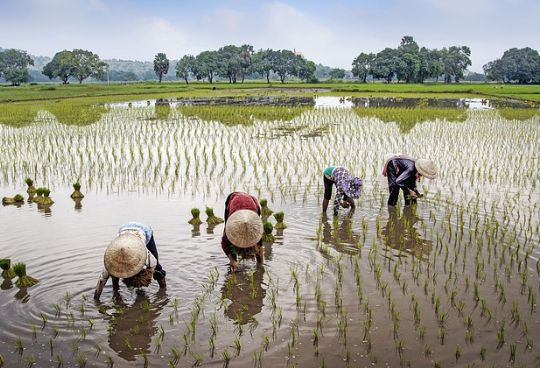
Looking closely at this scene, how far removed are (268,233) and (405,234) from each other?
187 centimetres

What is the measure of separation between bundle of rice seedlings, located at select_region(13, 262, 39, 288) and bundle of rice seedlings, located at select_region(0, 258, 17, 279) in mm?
203

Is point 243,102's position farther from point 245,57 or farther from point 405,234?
point 245,57

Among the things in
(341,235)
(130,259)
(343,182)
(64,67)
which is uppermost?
(64,67)

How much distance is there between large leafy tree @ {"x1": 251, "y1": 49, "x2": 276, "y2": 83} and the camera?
75.2m

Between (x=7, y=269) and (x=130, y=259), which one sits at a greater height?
(x=130, y=259)

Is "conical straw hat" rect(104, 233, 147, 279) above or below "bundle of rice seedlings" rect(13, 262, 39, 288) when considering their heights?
above

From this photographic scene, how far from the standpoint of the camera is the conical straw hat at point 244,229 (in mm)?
4691

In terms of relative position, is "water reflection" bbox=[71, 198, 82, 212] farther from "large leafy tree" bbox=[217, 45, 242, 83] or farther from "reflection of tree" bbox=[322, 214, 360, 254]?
"large leafy tree" bbox=[217, 45, 242, 83]

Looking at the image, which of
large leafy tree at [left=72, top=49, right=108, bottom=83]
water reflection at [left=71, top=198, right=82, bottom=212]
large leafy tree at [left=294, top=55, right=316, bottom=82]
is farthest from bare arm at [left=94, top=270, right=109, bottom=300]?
large leafy tree at [left=72, top=49, right=108, bottom=83]

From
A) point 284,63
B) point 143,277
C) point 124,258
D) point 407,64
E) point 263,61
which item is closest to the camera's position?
point 124,258

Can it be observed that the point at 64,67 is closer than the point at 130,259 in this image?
No

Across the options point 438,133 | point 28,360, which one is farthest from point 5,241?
point 438,133

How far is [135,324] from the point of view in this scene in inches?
181

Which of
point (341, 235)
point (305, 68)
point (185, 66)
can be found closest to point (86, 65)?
point (185, 66)
